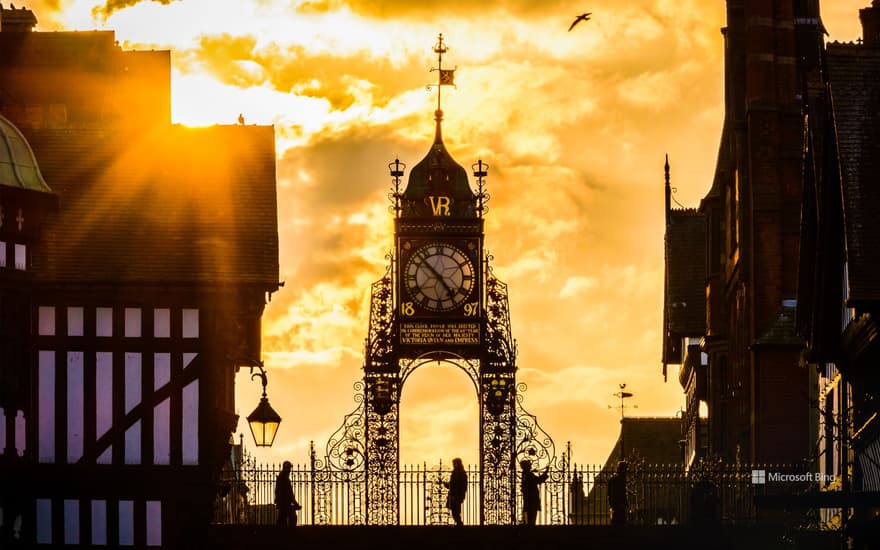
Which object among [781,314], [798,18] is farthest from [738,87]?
[781,314]

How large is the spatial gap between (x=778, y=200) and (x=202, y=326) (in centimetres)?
1293

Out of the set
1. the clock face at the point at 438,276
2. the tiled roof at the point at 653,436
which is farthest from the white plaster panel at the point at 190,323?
the tiled roof at the point at 653,436

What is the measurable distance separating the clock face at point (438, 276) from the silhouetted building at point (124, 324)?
7.45 m

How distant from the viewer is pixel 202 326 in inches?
2108

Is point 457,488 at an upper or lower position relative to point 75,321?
lower

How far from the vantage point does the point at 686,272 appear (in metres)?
76.8

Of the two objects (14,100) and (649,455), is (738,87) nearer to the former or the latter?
(14,100)

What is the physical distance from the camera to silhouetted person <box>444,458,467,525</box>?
53.5 metres

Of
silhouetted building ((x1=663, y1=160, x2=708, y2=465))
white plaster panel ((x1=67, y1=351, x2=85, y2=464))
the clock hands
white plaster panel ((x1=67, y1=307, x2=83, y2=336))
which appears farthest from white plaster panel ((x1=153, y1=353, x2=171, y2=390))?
silhouetted building ((x1=663, y1=160, x2=708, y2=465))

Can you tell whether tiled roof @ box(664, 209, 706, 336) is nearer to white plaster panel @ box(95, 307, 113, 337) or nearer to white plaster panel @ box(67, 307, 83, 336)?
white plaster panel @ box(95, 307, 113, 337)

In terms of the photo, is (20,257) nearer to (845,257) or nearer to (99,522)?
(99,522)

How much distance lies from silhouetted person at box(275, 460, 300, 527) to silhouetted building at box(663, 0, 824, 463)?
29.6 feet

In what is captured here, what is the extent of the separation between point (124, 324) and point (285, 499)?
4161 millimetres

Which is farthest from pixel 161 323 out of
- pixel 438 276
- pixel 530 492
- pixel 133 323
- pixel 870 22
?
pixel 870 22
